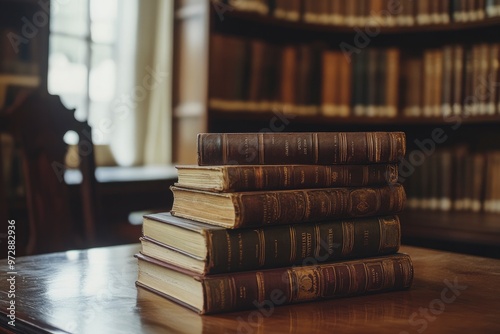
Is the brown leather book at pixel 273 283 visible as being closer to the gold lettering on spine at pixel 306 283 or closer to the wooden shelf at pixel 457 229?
the gold lettering on spine at pixel 306 283

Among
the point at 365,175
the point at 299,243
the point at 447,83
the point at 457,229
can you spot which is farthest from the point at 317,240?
the point at 447,83

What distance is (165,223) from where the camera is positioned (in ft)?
3.17

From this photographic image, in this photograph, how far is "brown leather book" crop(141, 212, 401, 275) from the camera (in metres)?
0.85

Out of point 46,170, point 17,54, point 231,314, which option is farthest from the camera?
point 17,54

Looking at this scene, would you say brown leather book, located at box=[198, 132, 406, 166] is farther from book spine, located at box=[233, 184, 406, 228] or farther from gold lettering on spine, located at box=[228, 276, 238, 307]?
gold lettering on spine, located at box=[228, 276, 238, 307]

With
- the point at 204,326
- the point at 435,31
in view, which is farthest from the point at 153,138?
the point at 204,326

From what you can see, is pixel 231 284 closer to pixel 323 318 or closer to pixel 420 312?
pixel 323 318

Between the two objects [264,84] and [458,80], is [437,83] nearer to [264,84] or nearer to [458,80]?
[458,80]

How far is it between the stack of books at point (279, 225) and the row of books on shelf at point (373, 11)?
1971 mm

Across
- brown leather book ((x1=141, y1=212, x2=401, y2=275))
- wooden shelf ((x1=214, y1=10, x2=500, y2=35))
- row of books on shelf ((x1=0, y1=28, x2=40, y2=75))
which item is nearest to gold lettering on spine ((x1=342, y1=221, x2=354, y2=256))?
brown leather book ((x1=141, y1=212, x2=401, y2=275))

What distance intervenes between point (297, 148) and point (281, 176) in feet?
0.20

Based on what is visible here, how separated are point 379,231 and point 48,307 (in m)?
0.51

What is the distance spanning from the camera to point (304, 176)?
949 millimetres

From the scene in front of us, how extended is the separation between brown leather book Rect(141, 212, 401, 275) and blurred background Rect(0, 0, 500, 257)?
1.45 m
